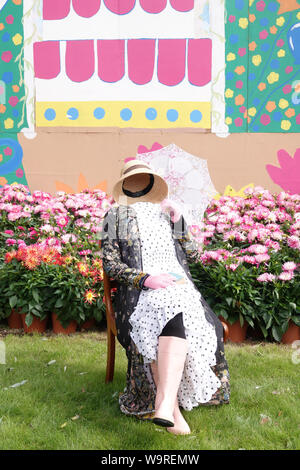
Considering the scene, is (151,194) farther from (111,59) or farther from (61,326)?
(111,59)

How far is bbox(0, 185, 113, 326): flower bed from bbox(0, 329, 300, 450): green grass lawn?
406 mm

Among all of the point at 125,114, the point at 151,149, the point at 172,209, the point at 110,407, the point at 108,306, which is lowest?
the point at 110,407

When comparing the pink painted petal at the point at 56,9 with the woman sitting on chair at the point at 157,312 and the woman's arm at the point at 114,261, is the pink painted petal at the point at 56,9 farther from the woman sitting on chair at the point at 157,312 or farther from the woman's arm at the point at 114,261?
the woman's arm at the point at 114,261

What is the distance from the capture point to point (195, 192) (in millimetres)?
5203

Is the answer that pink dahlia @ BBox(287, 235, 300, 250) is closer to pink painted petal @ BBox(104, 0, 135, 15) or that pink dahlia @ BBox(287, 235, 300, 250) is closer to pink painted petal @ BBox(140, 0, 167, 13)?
pink painted petal @ BBox(140, 0, 167, 13)

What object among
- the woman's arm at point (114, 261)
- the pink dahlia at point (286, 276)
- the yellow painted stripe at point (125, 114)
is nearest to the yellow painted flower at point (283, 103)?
the yellow painted stripe at point (125, 114)

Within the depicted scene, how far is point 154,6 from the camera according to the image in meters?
5.11

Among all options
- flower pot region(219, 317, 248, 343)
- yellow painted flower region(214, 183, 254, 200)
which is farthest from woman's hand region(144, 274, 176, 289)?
yellow painted flower region(214, 183, 254, 200)

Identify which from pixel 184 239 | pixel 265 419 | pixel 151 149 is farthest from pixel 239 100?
pixel 265 419

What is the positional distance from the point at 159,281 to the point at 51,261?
195 centimetres

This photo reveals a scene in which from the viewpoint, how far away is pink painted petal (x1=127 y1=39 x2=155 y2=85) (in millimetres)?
5148

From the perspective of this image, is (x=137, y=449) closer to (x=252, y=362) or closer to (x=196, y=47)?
(x=252, y=362)

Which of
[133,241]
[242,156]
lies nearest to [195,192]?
[242,156]

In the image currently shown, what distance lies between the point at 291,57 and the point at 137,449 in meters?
4.48
